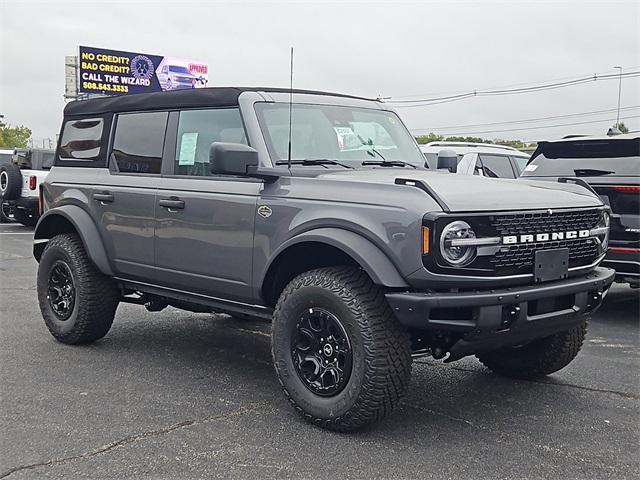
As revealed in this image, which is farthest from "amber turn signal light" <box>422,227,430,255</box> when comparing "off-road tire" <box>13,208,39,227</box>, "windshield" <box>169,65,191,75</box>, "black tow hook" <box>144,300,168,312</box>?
"windshield" <box>169,65,191,75</box>

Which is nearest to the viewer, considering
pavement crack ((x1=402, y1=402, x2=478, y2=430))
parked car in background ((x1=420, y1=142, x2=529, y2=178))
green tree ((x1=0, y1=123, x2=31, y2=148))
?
pavement crack ((x1=402, y1=402, x2=478, y2=430))

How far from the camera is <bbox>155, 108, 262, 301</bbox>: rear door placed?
15.1 feet

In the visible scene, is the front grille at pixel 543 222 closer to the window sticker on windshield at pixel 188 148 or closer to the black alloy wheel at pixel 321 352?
the black alloy wheel at pixel 321 352

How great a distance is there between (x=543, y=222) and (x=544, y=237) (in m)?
0.08

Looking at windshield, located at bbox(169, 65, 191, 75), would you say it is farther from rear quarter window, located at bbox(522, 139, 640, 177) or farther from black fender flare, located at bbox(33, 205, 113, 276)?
black fender flare, located at bbox(33, 205, 113, 276)

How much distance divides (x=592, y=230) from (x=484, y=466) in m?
1.60

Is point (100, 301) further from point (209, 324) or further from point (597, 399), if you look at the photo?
point (597, 399)

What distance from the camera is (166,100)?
5.43 meters

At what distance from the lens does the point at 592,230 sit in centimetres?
434

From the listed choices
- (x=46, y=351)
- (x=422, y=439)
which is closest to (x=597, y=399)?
(x=422, y=439)

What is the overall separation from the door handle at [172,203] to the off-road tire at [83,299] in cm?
108

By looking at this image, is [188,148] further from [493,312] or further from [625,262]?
[625,262]

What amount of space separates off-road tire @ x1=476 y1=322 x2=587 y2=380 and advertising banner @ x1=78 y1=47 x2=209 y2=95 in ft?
123

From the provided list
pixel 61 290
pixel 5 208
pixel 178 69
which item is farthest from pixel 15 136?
pixel 61 290
